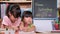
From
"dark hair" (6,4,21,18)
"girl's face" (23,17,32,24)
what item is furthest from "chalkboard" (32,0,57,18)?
"dark hair" (6,4,21,18)

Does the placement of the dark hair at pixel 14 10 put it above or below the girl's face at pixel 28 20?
above

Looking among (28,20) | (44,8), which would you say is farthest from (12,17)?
(44,8)

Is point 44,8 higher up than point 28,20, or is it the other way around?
point 44,8

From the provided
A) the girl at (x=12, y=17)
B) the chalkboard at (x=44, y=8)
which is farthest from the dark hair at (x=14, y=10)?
the chalkboard at (x=44, y=8)

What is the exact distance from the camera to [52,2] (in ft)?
4.84

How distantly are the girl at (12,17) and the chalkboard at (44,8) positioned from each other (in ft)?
0.64

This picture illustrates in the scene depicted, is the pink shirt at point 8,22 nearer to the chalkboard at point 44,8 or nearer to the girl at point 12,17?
the girl at point 12,17

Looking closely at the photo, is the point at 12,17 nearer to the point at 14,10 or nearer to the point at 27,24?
the point at 14,10

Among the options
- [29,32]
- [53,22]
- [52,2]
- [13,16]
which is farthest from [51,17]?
[13,16]

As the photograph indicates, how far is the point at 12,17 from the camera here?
1496 mm

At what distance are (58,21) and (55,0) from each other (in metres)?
0.25

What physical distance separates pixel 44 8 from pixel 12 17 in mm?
390

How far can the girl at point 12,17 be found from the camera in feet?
4.85

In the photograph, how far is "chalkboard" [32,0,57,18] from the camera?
147 cm
